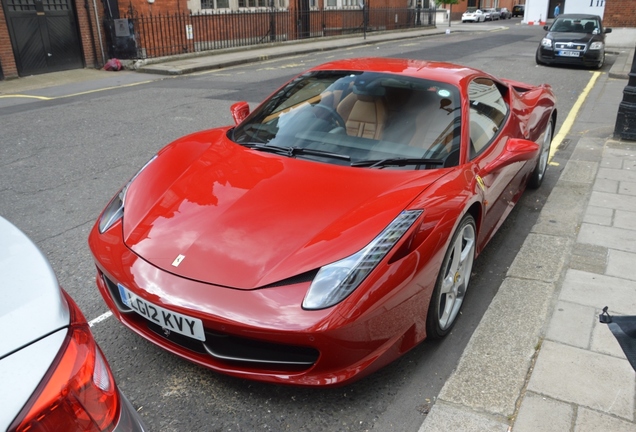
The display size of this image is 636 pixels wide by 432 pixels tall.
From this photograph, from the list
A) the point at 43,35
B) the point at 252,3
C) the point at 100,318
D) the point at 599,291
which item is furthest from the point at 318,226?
the point at 252,3

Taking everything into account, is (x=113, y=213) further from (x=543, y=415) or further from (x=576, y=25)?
(x=576, y=25)

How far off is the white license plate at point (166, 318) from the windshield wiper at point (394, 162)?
4.27 ft

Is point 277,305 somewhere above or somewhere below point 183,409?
above

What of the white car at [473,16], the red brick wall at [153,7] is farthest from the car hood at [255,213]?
the white car at [473,16]

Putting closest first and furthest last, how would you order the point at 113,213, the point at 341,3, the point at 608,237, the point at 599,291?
the point at 113,213 < the point at 599,291 < the point at 608,237 < the point at 341,3

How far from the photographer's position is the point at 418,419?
240 cm

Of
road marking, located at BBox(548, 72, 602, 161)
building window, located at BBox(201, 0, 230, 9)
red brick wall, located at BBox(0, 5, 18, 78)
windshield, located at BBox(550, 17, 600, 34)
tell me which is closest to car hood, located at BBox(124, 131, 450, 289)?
road marking, located at BBox(548, 72, 602, 161)

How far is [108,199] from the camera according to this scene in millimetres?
5051

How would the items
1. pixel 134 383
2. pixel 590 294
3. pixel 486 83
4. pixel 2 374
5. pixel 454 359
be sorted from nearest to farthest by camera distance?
pixel 2 374, pixel 134 383, pixel 454 359, pixel 590 294, pixel 486 83

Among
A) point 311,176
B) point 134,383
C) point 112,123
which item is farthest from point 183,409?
point 112,123

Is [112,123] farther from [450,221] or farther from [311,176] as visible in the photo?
[450,221]

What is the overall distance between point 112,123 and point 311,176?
6.25m

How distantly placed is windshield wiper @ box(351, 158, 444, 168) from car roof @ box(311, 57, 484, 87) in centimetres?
77

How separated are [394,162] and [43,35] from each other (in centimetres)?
1457
